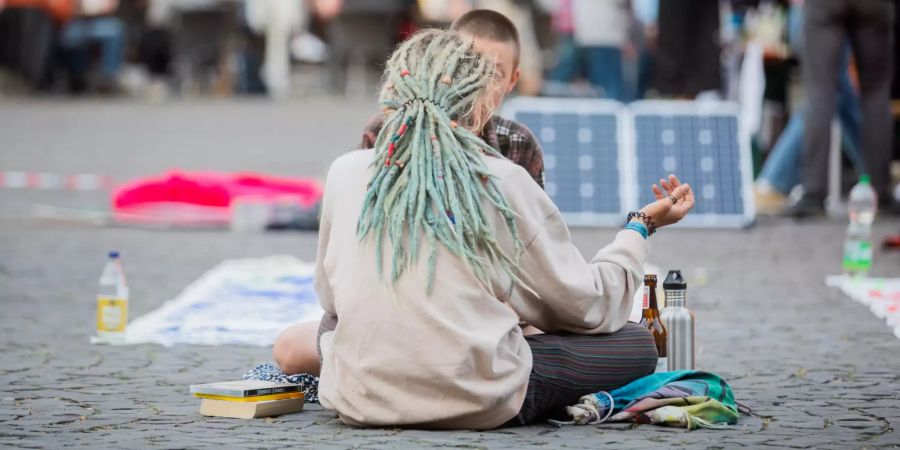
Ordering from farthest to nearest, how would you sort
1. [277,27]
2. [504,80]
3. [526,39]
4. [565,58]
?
[277,27], [526,39], [565,58], [504,80]

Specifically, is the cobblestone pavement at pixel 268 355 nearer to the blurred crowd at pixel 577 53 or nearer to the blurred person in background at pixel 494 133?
the blurred person in background at pixel 494 133

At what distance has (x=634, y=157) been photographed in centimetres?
1143

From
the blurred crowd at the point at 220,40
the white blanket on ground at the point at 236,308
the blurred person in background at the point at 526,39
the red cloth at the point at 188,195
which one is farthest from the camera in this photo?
the blurred crowd at the point at 220,40

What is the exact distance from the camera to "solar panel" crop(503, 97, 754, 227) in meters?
11.4

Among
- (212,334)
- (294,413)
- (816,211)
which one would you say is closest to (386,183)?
(294,413)

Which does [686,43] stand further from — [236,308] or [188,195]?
[236,308]

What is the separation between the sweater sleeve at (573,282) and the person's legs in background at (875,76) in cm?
699

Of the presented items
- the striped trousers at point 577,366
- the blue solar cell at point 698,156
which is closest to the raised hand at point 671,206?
the striped trousers at point 577,366

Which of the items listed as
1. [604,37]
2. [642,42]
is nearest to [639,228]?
[604,37]

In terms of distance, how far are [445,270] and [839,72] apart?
7.96m

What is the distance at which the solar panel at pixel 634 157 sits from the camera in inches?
448

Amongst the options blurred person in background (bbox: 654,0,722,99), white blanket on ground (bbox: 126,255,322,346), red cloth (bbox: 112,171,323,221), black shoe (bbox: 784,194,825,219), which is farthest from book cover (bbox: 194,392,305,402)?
blurred person in background (bbox: 654,0,722,99)

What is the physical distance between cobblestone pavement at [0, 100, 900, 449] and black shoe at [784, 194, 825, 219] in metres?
0.15

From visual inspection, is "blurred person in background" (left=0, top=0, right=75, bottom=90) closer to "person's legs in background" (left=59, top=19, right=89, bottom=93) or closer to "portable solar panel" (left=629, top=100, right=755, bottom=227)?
"person's legs in background" (left=59, top=19, right=89, bottom=93)
